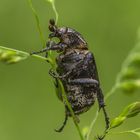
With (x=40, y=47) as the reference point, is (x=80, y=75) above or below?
below

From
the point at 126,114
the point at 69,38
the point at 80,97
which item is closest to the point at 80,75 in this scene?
the point at 80,97

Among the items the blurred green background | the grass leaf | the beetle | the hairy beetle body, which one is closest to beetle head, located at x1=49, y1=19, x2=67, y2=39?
the beetle

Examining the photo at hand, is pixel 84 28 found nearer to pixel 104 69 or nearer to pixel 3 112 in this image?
pixel 104 69

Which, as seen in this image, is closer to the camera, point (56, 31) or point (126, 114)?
point (126, 114)

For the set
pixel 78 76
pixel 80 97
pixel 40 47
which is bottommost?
pixel 80 97

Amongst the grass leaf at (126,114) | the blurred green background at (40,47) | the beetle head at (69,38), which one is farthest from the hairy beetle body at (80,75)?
the blurred green background at (40,47)

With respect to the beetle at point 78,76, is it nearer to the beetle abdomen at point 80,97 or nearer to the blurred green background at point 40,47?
the beetle abdomen at point 80,97

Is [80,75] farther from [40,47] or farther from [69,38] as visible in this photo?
[40,47]

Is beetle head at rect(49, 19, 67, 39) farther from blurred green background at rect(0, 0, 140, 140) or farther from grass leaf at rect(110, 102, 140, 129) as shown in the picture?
blurred green background at rect(0, 0, 140, 140)
